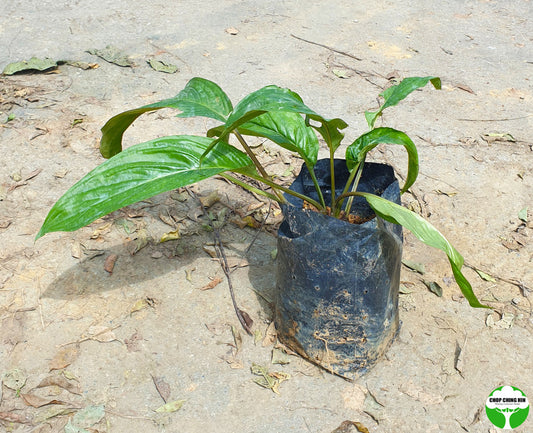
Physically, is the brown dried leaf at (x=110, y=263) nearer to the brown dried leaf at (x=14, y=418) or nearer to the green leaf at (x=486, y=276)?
the brown dried leaf at (x=14, y=418)

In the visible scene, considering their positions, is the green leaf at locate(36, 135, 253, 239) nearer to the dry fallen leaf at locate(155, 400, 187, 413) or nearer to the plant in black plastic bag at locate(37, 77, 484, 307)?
the plant in black plastic bag at locate(37, 77, 484, 307)

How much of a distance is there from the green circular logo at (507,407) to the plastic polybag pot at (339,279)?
0.36 m

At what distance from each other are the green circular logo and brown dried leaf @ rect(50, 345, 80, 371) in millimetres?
1330

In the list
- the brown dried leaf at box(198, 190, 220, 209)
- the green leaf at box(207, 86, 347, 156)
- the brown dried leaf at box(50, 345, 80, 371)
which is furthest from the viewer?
the brown dried leaf at box(198, 190, 220, 209)

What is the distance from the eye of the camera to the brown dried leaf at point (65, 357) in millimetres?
1919

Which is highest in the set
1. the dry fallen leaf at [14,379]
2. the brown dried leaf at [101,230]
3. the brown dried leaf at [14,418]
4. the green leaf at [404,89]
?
the green leaf at [404,89]

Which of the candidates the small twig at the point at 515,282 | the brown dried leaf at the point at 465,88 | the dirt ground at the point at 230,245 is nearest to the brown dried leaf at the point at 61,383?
the dirt ground at the point at 230,245

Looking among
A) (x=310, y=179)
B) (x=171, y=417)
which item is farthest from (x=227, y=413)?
(x=310, y=179)

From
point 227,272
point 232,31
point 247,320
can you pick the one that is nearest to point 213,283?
point 227,272

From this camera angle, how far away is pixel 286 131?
1871mm

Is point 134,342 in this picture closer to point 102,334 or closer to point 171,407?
point 102,334

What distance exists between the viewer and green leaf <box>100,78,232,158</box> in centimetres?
178

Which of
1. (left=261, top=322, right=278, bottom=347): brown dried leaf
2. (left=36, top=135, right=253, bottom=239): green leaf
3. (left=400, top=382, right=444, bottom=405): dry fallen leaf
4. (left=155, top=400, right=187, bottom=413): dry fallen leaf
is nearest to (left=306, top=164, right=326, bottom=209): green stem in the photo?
(left=36, top=135, right=253, bottom=239): green leaf

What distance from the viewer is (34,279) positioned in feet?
7.26
